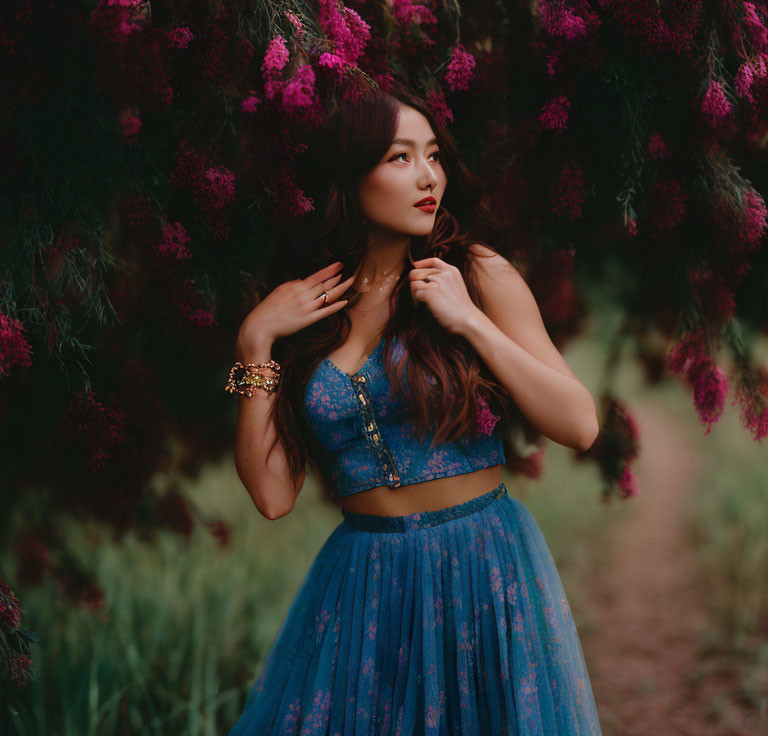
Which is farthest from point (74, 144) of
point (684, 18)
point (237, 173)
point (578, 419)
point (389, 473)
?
point (684, 18)

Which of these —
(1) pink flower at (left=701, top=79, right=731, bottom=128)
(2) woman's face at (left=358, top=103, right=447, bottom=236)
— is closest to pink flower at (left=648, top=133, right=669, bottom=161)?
(1) pink flower at (left=701, top=79, right=731, bottom=128)

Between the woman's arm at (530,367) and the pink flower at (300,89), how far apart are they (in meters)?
0.57

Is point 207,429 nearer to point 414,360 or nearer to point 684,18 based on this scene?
point 414,360

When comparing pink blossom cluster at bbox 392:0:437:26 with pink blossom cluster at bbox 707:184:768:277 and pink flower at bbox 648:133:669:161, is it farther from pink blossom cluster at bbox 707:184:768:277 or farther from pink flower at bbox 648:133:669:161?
pink blossom cluster at bbox 707:184:768:277

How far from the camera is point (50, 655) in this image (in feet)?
10.8

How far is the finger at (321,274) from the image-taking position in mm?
2041

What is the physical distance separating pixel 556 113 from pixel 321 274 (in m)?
0.70

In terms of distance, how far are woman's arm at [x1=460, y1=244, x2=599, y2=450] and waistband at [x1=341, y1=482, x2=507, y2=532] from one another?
0.84 feet

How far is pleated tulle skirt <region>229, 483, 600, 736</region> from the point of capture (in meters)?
1.84

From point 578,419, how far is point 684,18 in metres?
0.97

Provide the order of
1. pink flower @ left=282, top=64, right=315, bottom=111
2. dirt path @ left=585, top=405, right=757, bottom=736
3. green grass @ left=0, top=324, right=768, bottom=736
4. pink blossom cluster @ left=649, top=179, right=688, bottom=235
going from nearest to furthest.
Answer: pink flower @ left=282, top=64, right=315, bottom=111 < pink blossom cluster @ left=649, top=179, right=688, bottom=235 < green grass @ left=0, top=324, right=768, bottom=736 < dirt path @ left=585, top=405, right=757, bottom=736

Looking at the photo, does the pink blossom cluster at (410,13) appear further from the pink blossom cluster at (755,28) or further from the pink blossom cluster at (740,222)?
the pink blossom cluster at (740,222)

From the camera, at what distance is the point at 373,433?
195 centimetres

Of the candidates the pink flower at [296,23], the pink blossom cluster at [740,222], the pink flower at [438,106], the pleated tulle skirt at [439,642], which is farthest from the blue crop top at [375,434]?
the pink blossom cluster at [740,222]
